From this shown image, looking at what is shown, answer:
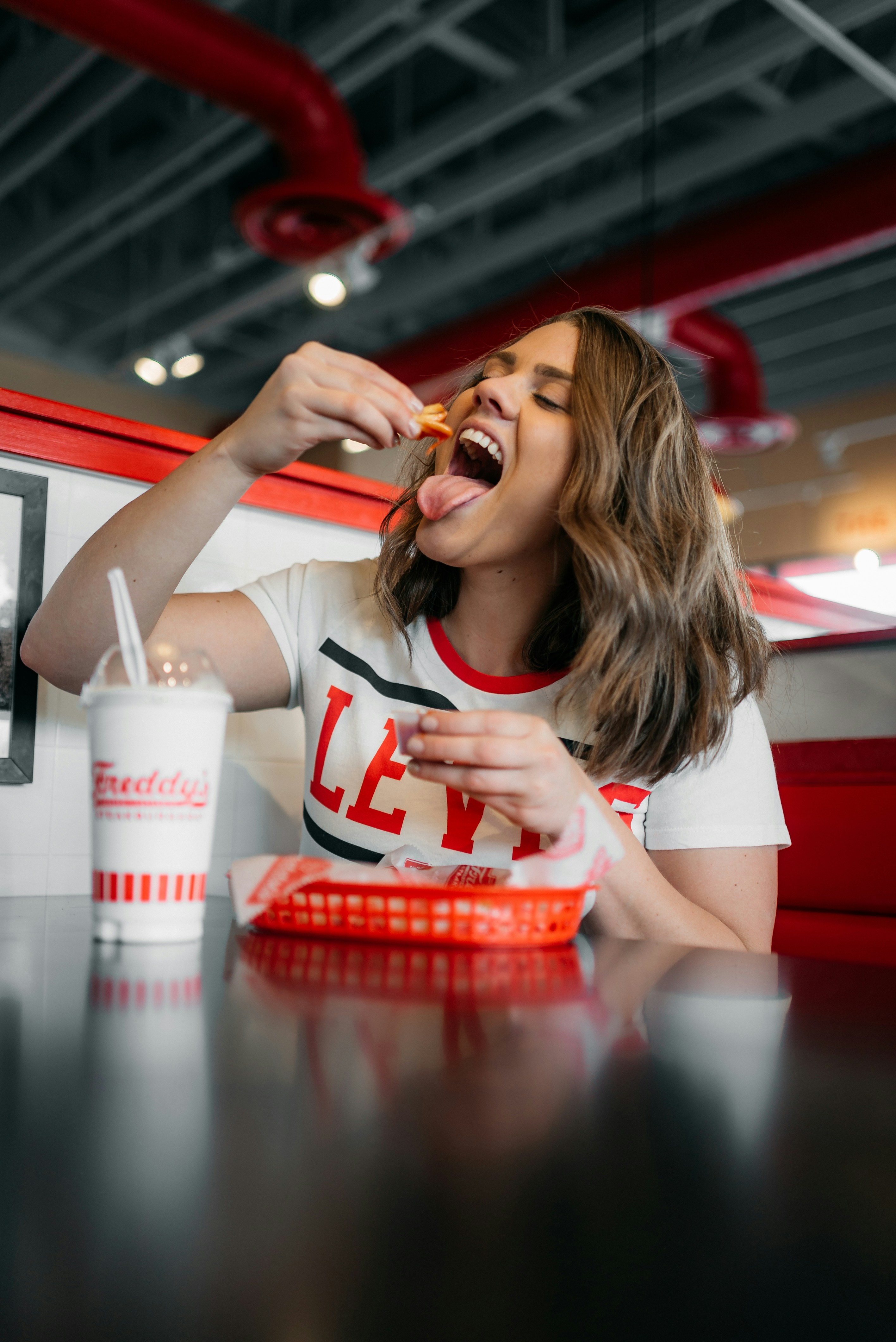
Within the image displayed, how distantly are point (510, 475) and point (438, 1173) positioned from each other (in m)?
1.00

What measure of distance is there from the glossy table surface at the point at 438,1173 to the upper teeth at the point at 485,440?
84 centimetres

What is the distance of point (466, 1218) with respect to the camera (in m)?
0.23

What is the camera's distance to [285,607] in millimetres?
1307

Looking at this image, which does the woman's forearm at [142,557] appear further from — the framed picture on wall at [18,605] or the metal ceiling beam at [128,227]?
the metal ceiling beam at [128,227]

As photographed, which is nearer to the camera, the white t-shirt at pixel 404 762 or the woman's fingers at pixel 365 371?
the woman's fingers at pixel 365 371

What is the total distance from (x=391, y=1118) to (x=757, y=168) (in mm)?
7478

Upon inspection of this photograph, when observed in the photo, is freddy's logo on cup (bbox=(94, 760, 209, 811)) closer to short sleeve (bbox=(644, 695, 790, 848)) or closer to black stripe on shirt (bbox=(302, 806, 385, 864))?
black stripe on shirt (bbox=(302, 806, 385, 864))

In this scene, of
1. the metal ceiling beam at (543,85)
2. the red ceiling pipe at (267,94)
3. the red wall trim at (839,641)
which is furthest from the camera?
the metal ceiling beam at (543,85)

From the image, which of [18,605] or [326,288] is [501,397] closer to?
[18,605]

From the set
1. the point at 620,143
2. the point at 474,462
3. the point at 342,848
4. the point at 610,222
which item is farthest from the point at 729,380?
the point at 342,848

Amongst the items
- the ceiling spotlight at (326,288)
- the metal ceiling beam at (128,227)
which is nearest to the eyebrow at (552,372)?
the ceiling spotlight at (326,288)

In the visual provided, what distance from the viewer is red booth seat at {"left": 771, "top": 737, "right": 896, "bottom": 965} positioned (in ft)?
5.19

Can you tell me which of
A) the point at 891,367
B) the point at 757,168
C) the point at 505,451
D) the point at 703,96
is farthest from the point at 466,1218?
the point at 891,367

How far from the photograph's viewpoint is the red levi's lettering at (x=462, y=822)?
110 cm
